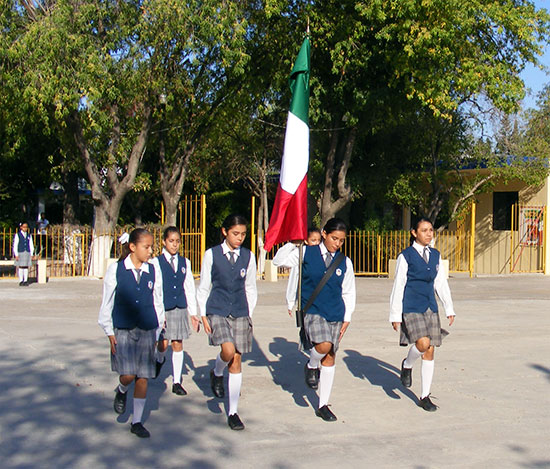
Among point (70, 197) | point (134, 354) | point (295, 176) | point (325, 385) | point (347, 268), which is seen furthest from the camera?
point (70, 197)

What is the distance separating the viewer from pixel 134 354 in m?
5.75

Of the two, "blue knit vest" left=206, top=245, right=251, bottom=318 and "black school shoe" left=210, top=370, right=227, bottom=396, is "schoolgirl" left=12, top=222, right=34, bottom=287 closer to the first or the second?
"black school shoe" left=210, top=370, right=227, bottom=396

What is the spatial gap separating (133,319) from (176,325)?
5.18 feet

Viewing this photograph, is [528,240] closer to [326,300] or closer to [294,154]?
[294,154]

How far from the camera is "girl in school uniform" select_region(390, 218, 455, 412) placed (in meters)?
6.74

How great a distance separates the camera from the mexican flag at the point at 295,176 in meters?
6.86

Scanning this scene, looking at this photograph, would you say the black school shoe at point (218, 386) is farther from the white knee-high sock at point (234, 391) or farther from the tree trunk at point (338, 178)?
the tree trunk at point (338, 178)

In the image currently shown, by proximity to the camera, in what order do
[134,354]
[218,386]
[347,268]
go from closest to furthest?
[134,354] → [347,268] → [218,386]

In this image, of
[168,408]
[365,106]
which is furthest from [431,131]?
[168,408]

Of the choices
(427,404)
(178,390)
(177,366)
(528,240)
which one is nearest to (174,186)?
(528,240)

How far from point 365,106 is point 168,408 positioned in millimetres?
14333

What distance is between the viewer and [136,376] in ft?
18.9

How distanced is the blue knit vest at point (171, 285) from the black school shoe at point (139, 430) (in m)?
1.79

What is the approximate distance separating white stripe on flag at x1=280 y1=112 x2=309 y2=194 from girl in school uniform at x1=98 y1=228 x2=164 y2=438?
1.76 metres
